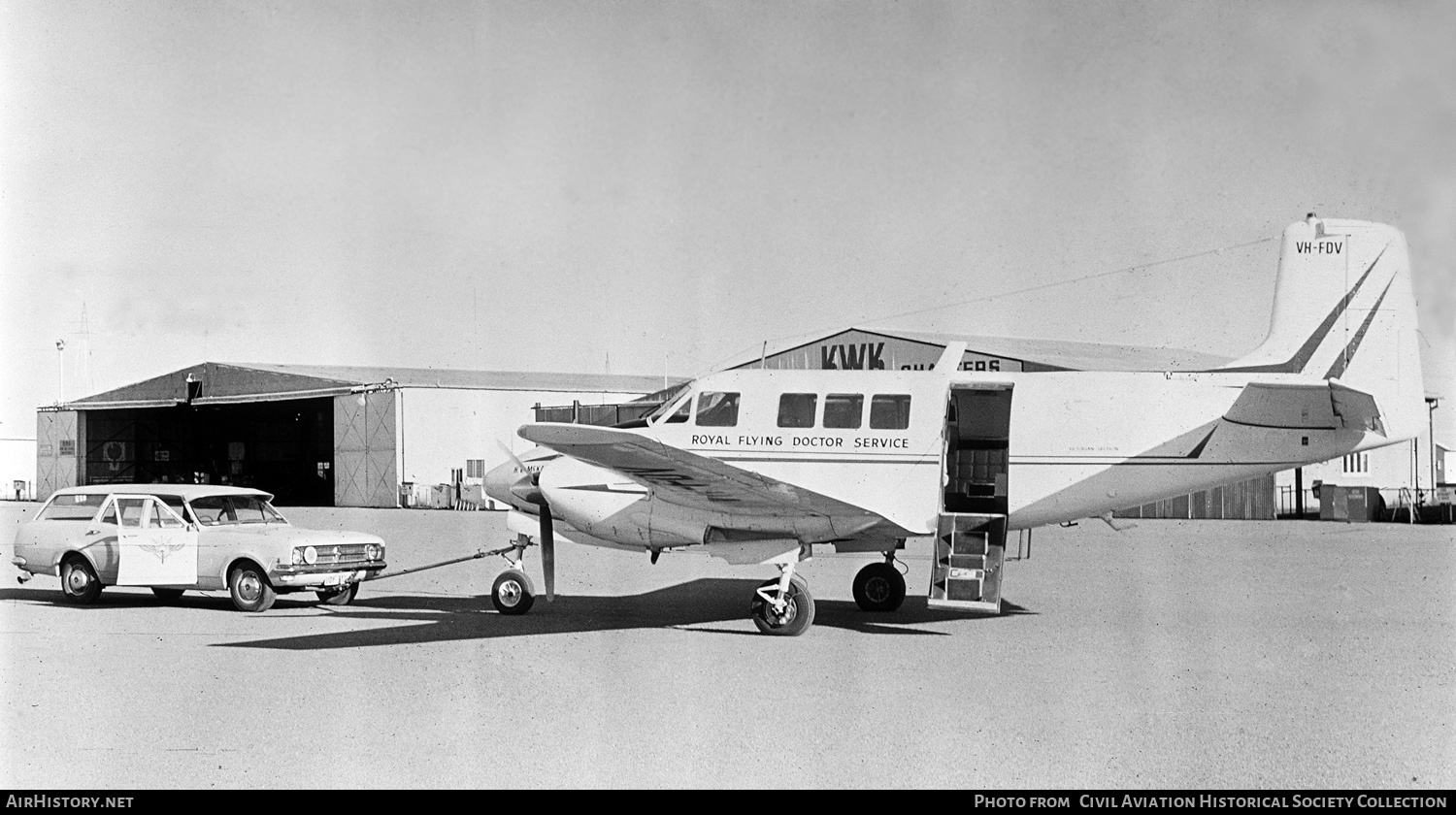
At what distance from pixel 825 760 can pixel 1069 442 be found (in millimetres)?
7437

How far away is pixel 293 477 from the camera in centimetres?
6012

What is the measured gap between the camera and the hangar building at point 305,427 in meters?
49.7

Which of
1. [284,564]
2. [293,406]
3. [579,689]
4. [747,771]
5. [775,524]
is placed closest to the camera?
[747,771]

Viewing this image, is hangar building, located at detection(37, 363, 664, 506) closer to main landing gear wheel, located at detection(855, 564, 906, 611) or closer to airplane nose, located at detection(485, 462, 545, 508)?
airplane nose, located at detection(485, 462, 545, 508)

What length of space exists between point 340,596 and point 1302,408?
12.3 meters

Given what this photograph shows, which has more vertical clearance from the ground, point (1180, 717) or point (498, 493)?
point (498, 493)

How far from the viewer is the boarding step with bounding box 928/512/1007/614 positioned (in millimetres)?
12312

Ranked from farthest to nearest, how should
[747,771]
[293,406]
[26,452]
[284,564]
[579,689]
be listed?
[26,452], [293,406], [284,564], [579,689], [747,771]

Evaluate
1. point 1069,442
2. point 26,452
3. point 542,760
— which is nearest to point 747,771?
point 542,760

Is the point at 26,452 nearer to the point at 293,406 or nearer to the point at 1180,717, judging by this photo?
the point at 293,406

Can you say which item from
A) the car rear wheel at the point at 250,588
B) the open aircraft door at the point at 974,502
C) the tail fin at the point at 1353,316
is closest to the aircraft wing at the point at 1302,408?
the tail fin at the point at 1353,316

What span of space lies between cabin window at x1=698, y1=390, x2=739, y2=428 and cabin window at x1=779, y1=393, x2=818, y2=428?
0.58 metres

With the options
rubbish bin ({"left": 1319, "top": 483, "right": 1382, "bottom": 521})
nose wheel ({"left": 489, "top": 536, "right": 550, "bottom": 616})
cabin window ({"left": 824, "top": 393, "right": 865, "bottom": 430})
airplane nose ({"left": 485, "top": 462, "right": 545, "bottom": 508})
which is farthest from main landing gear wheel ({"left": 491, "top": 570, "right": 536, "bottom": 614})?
rubbish bin ({"left": 1319, "top": 483, "right": 1382, "bottom": 521})

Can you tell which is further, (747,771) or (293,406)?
(293,406)
